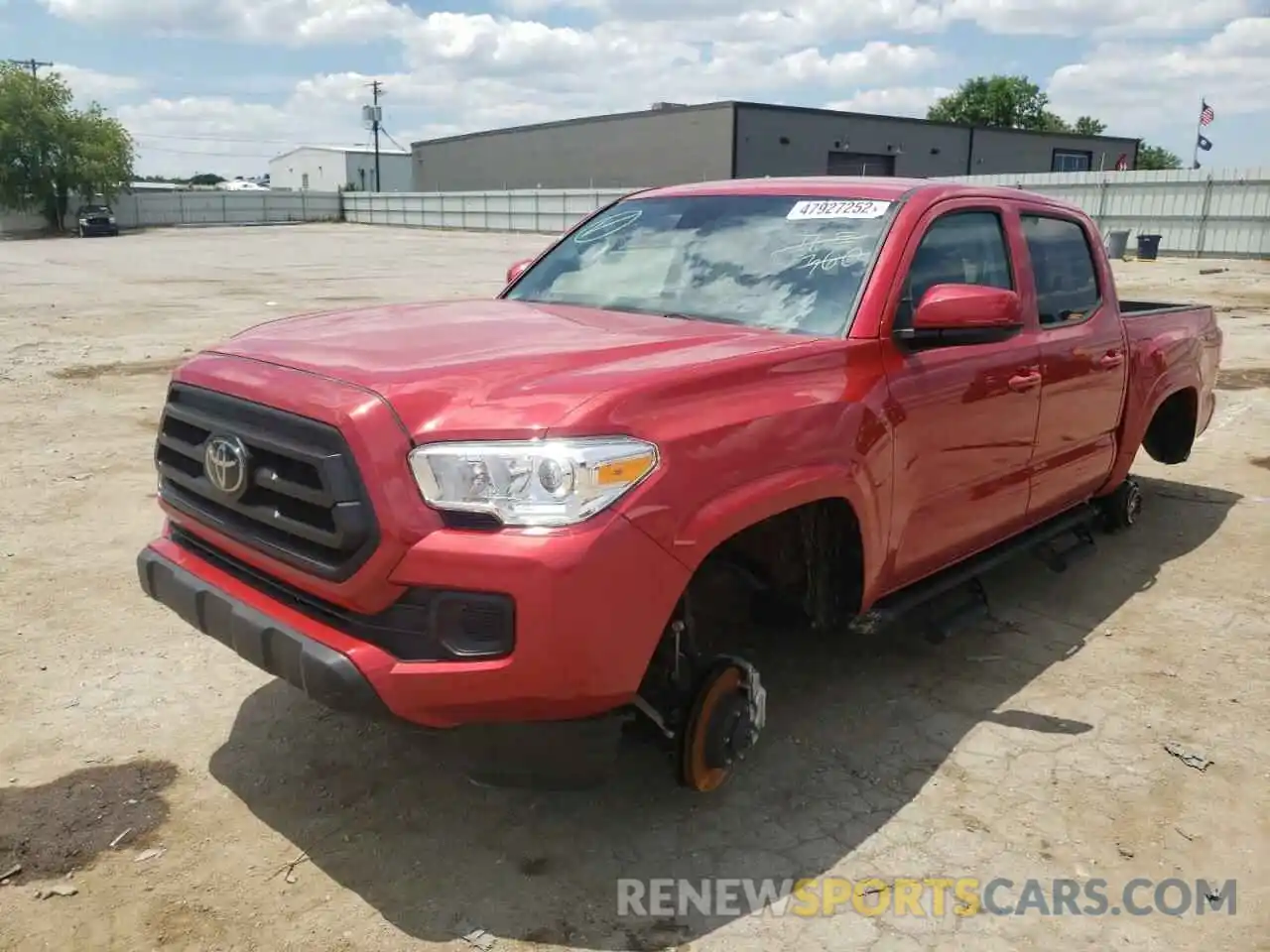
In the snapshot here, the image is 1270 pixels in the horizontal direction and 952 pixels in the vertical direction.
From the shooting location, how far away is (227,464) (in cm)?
290

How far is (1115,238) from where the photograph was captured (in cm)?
2642

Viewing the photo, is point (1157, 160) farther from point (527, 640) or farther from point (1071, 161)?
point (527, 640)

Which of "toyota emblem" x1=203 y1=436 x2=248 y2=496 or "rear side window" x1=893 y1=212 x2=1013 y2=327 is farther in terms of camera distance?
"rear side window" x1=893 y1=212 x2=1013 y2=327

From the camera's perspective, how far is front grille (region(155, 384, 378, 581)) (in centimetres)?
258

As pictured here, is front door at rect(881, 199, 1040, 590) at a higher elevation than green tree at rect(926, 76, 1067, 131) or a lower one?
lower

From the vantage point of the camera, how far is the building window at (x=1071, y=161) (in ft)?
187

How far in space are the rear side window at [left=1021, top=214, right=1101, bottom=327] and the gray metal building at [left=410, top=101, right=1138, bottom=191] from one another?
3596cm

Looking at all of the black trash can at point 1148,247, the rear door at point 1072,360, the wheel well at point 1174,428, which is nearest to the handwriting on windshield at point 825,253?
the rear door at point 1072,360

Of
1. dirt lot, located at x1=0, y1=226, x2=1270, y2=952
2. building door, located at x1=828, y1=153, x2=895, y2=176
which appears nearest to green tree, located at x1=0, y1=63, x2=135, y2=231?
building door, located at x1=828, y1=153, x2=895, y2=176

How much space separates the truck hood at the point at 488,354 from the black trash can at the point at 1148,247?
86.6ft

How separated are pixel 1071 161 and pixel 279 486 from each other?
63096mm

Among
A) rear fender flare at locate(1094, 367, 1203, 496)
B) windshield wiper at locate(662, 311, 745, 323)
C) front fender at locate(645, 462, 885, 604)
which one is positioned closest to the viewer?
front fender at locate(645, 462, 885, 604)

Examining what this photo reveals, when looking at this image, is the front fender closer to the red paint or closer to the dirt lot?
the red paint

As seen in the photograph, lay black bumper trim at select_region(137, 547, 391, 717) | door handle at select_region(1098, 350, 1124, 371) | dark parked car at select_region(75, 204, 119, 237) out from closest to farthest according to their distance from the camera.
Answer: black bumper trim at select_region(137, 547, 391, 717), door handle at select_region(1098, 350, 1124, 371), dark parked car at select_region(75, 204, 119, 237)
